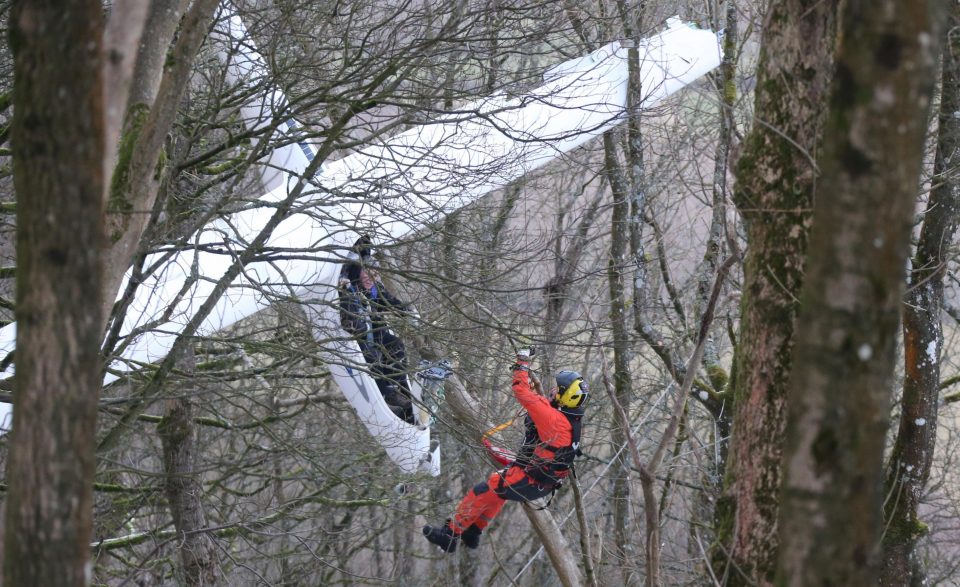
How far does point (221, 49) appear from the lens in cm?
827

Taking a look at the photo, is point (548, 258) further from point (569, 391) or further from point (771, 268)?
point (771, 268)

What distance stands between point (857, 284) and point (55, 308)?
195 cm

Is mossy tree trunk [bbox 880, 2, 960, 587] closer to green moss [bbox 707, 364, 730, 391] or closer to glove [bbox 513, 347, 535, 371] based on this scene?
green moss [bbox 707, 364, 730, 391]

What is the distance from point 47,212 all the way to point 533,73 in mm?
5546

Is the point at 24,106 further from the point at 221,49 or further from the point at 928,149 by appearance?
the point at 928,149

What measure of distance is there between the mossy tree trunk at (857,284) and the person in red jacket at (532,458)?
524 cm

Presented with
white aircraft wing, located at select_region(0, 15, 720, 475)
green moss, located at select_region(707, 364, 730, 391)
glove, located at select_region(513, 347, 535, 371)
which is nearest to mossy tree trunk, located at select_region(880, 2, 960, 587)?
green moss, located at select_region(707, 364, 730, 391)

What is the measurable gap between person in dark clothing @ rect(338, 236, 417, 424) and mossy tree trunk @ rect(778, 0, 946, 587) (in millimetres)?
4945

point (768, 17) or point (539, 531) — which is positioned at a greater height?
point (768, 17)

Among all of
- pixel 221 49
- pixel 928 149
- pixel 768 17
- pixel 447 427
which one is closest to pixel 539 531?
pixel 447 427

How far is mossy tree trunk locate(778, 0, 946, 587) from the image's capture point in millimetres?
2289

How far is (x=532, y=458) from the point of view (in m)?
8.34

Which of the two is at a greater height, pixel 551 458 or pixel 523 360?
pixel 523 360

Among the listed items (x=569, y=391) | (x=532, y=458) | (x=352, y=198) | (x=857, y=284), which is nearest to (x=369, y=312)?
(x=352, y=198)
